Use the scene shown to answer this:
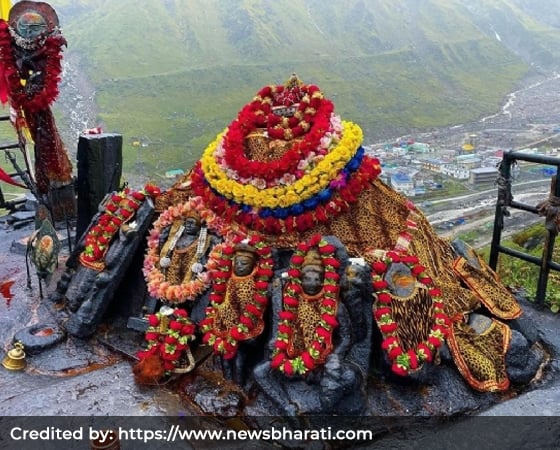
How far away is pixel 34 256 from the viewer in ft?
19.7

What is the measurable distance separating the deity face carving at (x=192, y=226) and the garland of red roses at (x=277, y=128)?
0.63 metres

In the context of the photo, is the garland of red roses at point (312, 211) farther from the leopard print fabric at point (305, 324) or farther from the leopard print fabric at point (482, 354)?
the leopard print fabric at point (482, 354)

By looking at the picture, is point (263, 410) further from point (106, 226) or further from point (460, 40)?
point (460, 40)

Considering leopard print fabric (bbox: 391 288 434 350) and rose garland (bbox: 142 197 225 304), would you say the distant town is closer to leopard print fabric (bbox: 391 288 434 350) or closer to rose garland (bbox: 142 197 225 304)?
rose garland (bbox: 142 197 225 304)

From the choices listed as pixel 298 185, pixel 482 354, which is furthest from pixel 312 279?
pixel 482 354

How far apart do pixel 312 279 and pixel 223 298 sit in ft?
2.80

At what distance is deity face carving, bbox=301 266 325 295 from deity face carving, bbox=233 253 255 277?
0.54 meters

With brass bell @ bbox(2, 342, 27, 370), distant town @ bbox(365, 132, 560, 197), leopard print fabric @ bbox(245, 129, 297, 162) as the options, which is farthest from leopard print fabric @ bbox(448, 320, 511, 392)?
distant town @ bbox(365, 132, 560, 197)

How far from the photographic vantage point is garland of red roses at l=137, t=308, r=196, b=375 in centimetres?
470

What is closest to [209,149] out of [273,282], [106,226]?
[106,226]

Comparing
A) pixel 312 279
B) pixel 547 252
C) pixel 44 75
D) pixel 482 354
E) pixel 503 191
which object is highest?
pixel 44 75

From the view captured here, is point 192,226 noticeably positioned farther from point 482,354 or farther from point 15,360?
point 482,354

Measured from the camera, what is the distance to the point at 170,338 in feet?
15.6

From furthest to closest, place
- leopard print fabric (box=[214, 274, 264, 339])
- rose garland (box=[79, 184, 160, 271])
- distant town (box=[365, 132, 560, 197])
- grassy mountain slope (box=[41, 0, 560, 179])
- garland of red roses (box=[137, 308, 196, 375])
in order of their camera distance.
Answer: grassy mountain slope (box=[41, 0, 560, 179]) < distant town (box=[365, 132, 560, 197]) < rose garland (box=[79, 184, 160, 271]) < garland of red roses (box=[137, 308, 196, 375]) < leopard print fabric (box=[214, 274, 264, 339])
